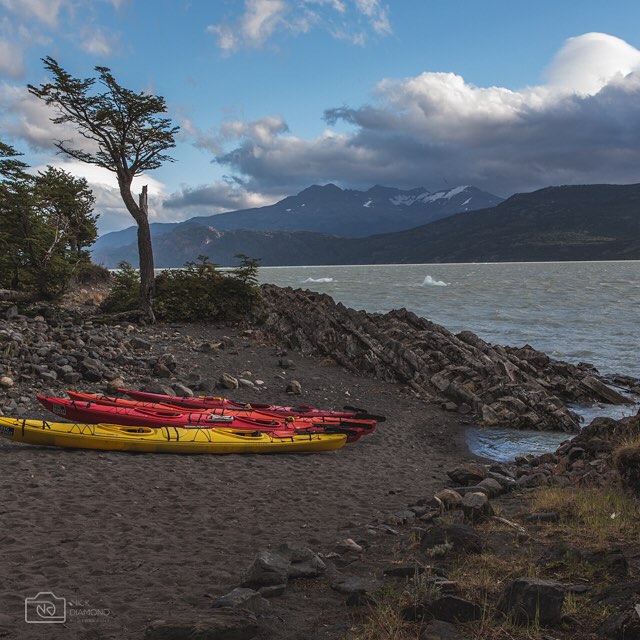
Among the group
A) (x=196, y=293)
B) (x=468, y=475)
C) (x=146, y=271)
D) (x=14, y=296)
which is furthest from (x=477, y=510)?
(x=14, y=296)

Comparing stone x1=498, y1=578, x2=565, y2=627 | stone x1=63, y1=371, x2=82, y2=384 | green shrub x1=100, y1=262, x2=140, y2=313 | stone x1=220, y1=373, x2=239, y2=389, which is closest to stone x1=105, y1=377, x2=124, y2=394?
stone x1=63, y1=371, x2=82, y2=384

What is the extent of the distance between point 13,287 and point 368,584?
26.5 m

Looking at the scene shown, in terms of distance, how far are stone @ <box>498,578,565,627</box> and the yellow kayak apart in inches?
344

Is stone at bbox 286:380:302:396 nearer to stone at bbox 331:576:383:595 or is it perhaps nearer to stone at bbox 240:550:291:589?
stone at bbox 240:550:291:589

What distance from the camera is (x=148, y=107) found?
23.0m

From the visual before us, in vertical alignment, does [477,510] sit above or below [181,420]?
below

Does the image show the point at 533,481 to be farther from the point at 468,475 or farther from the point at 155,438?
the point at 155,438

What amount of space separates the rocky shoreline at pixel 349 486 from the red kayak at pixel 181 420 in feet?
3.19

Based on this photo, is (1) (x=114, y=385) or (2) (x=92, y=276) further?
(2) (x=92, y=276)

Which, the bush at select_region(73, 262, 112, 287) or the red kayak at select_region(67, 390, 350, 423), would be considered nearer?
the red kayak at select_region(67, 390, 350, 423)

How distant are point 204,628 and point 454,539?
10.7 ft

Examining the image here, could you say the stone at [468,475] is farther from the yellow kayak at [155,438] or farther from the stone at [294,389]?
the stone at [294,389]

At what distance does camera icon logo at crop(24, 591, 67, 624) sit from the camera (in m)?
5.15

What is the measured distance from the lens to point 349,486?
36.2 feet
